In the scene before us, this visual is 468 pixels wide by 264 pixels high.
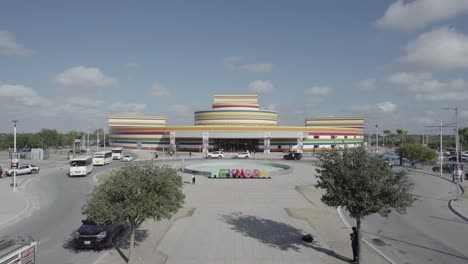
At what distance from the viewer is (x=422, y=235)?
19.6m

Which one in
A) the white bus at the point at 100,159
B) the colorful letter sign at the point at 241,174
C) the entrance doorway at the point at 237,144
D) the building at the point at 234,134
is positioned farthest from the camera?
the entrance doorway at the point at 237,144

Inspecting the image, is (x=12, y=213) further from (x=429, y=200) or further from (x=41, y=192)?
(x=429, y=200)

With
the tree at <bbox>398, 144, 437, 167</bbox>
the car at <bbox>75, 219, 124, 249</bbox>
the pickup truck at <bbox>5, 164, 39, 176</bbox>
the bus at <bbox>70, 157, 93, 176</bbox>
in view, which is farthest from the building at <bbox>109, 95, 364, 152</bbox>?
the car at <bbox>75, 219, 124, 249</bbox>

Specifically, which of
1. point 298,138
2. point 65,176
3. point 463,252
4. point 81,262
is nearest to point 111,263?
point 81,262

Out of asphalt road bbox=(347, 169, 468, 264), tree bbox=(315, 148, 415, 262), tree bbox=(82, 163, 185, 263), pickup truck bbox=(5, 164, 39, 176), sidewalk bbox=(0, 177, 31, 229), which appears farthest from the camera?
pickup truck bbox=(5, 164, 39, 176)

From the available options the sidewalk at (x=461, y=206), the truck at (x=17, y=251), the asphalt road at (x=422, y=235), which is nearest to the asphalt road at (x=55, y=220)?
the truck at (x=17, y=251)

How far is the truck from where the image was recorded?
10844 mm

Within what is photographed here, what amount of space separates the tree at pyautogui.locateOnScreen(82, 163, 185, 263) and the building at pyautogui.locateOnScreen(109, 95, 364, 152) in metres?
70.8

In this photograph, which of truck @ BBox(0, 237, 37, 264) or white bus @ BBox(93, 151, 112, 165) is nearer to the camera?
truck @ BBox(0, 237, 37, 264)

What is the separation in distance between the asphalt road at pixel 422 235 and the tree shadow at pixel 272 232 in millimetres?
3820

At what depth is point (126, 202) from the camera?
45.1ft

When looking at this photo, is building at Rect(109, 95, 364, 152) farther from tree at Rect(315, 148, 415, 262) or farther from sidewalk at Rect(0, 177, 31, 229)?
tree at Rect(315, 148, 415, 262)

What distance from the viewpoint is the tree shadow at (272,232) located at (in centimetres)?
1715

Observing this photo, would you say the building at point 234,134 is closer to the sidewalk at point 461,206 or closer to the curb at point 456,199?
the curb at point 456,199
